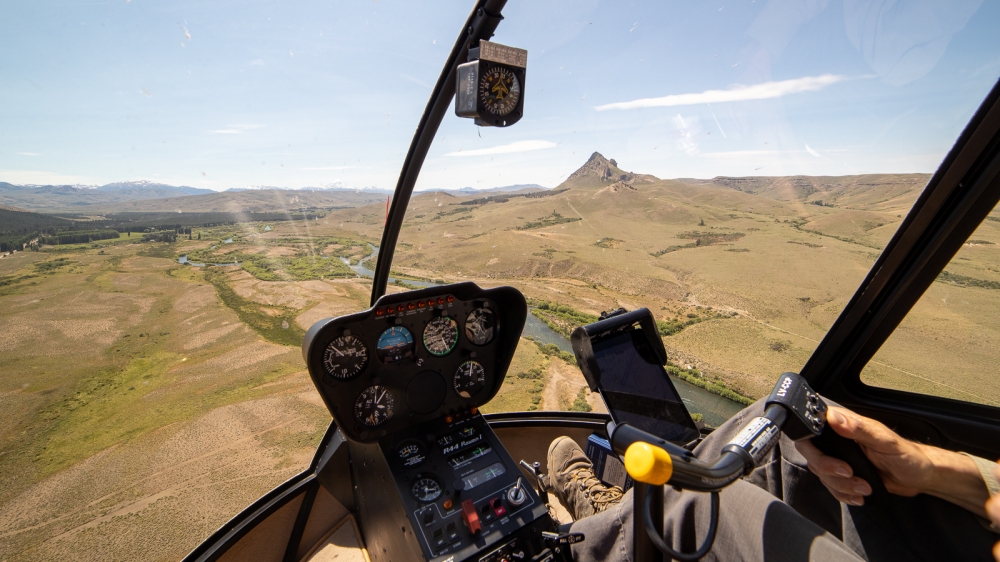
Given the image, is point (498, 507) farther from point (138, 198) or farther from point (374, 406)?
point (138, 198)

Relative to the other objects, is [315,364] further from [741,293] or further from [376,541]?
[741,293]

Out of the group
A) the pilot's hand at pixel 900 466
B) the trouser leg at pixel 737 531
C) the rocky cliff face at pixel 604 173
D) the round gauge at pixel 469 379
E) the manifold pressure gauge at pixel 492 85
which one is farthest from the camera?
the rocky cliff face at pixel 604 173

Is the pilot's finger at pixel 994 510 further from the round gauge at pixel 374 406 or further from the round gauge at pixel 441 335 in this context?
the round gauge at pixel 374 406

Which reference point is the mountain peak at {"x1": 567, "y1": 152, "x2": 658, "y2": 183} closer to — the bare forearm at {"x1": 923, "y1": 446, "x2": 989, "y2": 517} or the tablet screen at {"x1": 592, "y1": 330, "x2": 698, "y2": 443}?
the tablet screen at {"x1": 592, "y1": 330, "x2": 698, "y2": 443}

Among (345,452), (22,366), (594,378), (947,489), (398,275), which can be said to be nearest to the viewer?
(947,489)

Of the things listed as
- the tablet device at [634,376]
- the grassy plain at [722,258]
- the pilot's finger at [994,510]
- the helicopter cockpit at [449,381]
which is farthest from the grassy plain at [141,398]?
the pilot's finger at [994,510]

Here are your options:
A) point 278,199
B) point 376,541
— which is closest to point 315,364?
point 376,541
